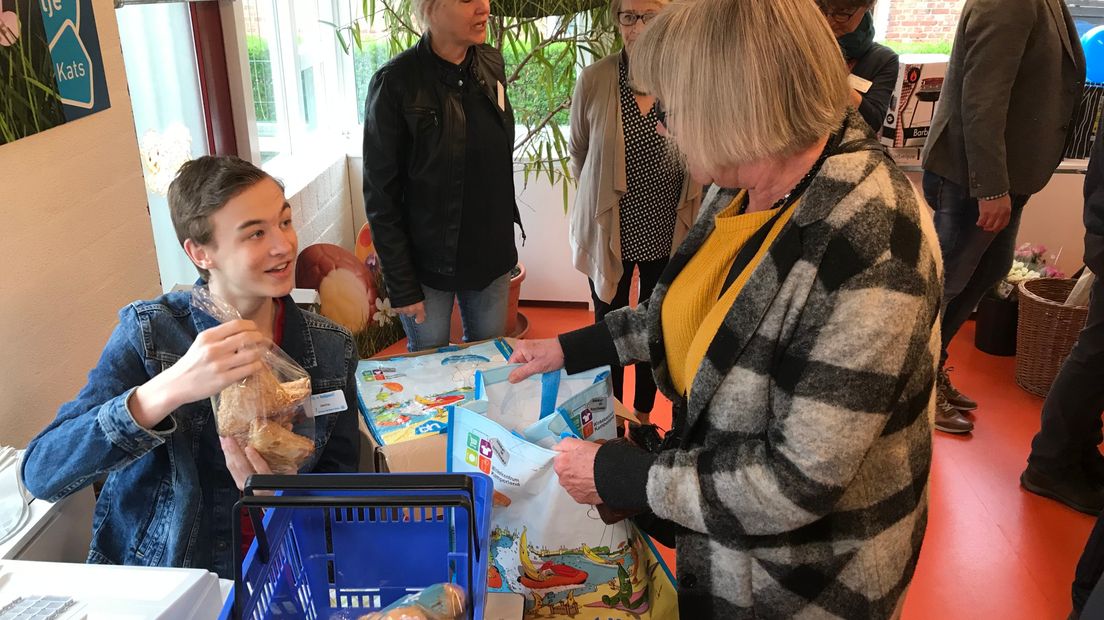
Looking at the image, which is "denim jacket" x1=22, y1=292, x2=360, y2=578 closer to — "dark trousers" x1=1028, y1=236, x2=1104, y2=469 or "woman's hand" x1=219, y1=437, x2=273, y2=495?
"woman's hand" x1=219, y1=437, x2=273, y2=495

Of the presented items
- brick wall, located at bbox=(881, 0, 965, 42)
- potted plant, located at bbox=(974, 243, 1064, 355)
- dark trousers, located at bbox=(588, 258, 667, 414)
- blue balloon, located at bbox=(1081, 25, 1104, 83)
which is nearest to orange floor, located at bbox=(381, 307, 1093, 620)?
dark trousers, located at bbox=(588, 258, 667, 414)

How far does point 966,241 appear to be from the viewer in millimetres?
3012

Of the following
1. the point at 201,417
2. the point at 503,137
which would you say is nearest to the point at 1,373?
the point at 201,417

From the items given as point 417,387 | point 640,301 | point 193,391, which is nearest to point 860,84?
point 640,301

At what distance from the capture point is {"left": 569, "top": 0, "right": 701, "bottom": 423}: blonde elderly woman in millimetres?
2697

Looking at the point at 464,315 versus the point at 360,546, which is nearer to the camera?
the point at 360,546

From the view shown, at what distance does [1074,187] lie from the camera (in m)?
3.99

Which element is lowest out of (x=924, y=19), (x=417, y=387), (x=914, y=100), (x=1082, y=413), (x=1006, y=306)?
(x=1006, y=306)

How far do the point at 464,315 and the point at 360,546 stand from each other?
5.35 feet

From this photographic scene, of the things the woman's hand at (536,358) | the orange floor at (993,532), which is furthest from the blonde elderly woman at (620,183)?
the woman's hand at (536,358)

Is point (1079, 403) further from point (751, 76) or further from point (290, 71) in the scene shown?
point (290, 71)

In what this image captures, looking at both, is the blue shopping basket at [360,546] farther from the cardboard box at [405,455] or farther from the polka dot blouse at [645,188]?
the polka dot blouse at [645,188]

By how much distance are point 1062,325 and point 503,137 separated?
2.42m

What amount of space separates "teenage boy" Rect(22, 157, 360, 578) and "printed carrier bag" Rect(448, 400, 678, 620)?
33 cm
